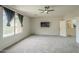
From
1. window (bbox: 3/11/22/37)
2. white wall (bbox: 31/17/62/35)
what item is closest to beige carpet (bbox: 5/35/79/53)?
window (bbox: 3/11/22/37)

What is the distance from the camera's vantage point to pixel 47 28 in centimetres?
1102

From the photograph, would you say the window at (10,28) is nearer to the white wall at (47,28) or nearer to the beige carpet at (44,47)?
the beige carpet at (44,47)

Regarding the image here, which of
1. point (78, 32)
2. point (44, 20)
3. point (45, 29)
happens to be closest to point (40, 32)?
point (45, 29)

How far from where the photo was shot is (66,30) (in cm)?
930

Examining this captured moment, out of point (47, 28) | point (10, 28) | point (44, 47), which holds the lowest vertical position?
point (44, 47)

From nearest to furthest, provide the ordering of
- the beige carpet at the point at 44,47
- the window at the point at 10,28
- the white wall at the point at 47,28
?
1. the beige carpet at the point at 44,47
2. the window at the point at 10,28
3. the white wall at the point at 47,28

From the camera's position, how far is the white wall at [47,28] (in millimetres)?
10797

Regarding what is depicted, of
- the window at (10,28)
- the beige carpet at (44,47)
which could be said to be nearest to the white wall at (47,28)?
the window at (10,28)

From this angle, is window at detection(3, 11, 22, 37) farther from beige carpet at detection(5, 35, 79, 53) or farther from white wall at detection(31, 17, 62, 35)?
white wall at detection(31, 17, 62, 35)

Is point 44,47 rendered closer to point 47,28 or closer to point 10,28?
point 10,28

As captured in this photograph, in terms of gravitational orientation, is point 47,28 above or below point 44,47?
above

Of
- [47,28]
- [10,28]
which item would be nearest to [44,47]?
[10,28]
